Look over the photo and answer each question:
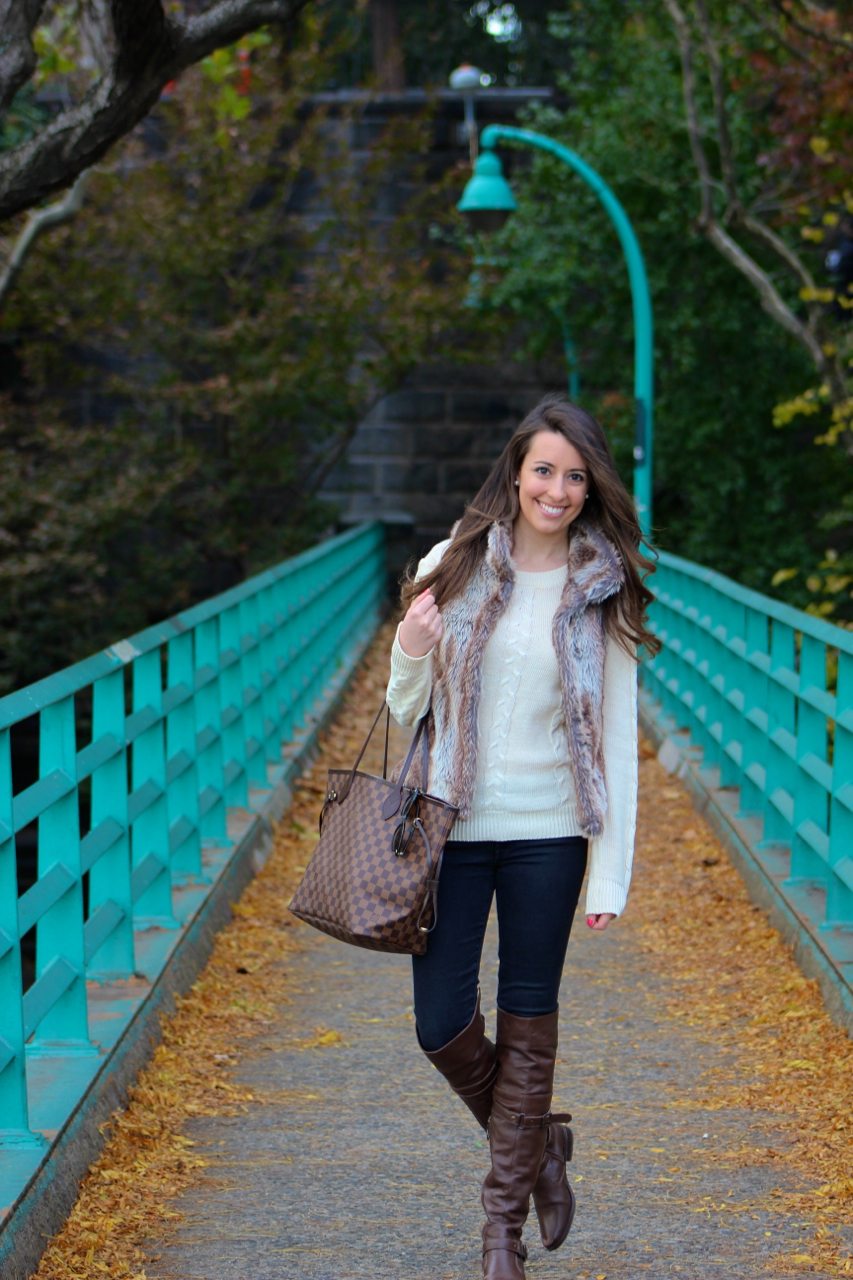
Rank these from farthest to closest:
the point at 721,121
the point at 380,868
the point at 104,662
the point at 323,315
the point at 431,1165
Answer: the point at 323,315
the point at 721,121
the point at 104,662
the point at 431,1165
the point at 380,868

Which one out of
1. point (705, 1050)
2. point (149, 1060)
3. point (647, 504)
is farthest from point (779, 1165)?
point (647, 504)

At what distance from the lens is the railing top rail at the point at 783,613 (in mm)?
5582

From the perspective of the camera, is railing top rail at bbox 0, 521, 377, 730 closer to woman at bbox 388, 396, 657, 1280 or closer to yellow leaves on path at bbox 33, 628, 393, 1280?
woman at bbox 388, 396, 657, 1280

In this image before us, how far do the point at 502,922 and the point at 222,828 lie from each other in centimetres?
380

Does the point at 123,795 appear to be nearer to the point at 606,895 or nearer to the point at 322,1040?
the point at 322,1040

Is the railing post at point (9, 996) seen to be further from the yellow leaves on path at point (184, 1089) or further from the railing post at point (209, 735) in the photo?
the railing post at point (209, 735)

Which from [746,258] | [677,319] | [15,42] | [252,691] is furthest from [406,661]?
[677,319]

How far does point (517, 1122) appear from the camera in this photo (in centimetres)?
369

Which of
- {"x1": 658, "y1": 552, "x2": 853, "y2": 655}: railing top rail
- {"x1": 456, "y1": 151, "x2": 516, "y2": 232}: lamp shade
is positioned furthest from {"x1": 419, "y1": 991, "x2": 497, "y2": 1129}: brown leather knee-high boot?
{"x1": 456, "y1": 151, "x2": 516, "y2": 232}: lamp shade

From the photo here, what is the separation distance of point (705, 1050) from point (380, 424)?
15.9 metres

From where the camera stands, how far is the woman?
3.64 meters

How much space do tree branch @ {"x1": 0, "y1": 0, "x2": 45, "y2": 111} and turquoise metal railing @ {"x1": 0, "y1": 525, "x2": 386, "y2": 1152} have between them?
1.88 meters

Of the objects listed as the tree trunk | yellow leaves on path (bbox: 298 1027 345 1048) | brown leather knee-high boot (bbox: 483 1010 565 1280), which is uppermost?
the tree trunk

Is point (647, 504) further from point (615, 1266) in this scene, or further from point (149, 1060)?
point (615, 1266)
